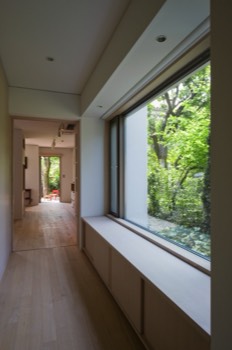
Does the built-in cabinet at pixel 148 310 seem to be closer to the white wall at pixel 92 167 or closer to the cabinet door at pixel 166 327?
the cabinet door at pixel 166 327

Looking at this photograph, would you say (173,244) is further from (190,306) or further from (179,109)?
(179,109)

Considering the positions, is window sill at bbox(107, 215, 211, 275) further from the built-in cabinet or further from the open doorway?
the open doorway

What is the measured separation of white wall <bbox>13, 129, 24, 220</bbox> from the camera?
21.8 feet

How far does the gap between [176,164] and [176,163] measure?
0.03ft

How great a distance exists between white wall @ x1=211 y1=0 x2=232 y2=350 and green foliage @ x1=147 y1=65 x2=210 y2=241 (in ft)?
2.82

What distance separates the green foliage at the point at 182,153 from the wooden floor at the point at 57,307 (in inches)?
43.8

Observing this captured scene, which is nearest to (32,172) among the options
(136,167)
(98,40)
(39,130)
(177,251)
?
(39,130)

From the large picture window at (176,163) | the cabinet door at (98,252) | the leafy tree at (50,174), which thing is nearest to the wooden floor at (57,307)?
the cabinet door at (98,252)

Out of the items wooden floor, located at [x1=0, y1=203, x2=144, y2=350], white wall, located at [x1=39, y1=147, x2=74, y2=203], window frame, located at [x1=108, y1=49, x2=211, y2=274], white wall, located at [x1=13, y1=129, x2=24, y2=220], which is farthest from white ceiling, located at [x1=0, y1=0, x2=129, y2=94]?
white wall, located at [x1=39, y1=147, x2=74, y2=203]

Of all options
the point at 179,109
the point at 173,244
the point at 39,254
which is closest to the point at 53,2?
the point at 179,109

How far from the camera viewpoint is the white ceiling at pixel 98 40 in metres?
1.55

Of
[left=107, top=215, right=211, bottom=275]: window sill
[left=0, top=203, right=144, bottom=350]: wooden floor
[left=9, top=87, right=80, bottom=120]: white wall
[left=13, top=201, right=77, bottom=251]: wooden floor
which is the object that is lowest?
[left=0, top=203, right=144, bottom=350]: wooden floor

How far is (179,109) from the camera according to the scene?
2232 mm

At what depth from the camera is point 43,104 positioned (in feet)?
12.1
